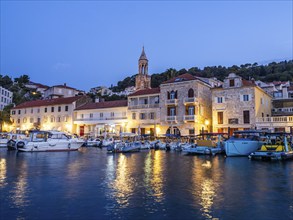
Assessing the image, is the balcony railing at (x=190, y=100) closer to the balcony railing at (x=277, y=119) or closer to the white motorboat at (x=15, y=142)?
the balcony railing at (x=277, y=119)

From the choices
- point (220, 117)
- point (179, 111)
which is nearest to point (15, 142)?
point (179, 111)

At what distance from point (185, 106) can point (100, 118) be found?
63.5 ft

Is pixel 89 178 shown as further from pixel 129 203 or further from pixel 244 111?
pixel 244 111

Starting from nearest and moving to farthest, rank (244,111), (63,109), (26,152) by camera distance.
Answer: (26,152), (244,111), (63,109)

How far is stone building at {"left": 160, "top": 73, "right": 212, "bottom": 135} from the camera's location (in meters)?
44.6

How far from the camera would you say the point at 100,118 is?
185 feet

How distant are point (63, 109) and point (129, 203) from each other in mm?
52981

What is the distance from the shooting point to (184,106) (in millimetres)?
45719

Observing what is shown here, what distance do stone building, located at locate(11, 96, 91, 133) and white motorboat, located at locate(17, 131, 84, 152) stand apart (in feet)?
67.4

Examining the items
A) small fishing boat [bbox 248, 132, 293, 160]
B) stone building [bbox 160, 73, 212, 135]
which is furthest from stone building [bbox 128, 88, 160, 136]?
small fishing boat [bbox 248, 132, 293, 160]

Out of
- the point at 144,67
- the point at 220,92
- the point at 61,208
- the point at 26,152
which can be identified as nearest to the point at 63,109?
the point at 144,67

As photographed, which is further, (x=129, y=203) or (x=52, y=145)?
(x=52, y=145)

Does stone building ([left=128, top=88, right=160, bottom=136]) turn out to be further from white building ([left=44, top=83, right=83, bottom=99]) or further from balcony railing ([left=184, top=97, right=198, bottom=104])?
white building ([left=44, top=83, right=83, bottom=99])

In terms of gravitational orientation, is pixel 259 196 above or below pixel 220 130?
below
